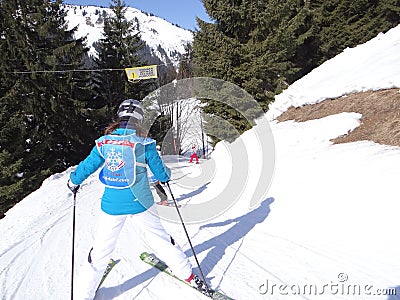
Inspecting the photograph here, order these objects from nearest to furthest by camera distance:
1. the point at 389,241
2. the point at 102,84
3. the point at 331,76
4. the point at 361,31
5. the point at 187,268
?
the point at 187,268
the point at 389,241
the point at 331,76
the point at 361,31
the point at 102,84

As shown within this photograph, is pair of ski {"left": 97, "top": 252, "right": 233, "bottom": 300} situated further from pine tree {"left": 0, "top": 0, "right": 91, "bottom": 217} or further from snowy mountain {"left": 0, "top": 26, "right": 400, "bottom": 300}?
pine tree {"left": 0, "top": 0, "right": 91, "bottom": 217}

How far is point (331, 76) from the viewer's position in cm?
1129

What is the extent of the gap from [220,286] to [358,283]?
147 centimetres

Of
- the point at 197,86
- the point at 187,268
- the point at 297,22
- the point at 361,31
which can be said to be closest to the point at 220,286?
the point at 187,268

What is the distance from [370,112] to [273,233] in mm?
4524

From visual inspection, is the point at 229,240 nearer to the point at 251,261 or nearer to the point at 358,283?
the point at 251,261

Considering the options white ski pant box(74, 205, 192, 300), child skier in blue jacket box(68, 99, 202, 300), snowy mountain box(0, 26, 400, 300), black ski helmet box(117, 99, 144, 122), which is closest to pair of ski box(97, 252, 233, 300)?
snowy mountain box(0, 26, 400, 300)

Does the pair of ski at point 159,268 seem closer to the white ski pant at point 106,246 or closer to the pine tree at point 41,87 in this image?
the white ski pant at point 106,246

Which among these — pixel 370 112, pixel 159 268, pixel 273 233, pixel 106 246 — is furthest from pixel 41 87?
pixel 106 246

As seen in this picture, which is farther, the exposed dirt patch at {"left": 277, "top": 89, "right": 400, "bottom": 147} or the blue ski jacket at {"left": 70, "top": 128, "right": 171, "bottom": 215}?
the exposed dirt patch at {"left": 277, "top": 89, "right": 400, "bottom": 147}

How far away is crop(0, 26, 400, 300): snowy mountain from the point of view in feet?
10.9

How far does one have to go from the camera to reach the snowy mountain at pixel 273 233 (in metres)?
3.33

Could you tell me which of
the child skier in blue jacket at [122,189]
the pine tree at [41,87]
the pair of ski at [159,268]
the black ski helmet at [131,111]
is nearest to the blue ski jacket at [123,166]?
the child skier in blue jacket at [122,189]

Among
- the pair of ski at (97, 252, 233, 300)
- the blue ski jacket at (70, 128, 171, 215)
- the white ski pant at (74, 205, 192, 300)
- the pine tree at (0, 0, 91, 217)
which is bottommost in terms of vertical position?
the pair of ski at (97, 252, 233, 300)
